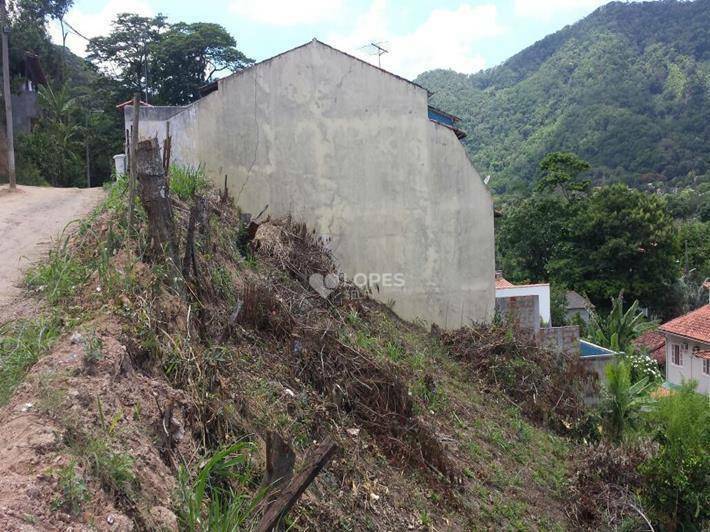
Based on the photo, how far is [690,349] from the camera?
92.7 feet

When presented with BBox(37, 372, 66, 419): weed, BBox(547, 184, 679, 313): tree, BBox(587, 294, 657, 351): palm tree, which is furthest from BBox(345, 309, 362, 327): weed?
BBox(547, 184, 679, 313): tree

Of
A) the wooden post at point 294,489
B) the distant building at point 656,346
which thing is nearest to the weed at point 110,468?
the wooden post at point 294,489

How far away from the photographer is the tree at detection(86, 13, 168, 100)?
32.1 meters

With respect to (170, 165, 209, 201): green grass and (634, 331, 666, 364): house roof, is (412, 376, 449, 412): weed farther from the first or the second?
(634, 331, 666, 364): house roof

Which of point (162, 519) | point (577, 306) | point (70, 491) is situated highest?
point (70, 491)

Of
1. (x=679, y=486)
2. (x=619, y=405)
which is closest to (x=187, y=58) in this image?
(x=619, y=405)

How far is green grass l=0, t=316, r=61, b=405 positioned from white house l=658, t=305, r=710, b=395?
2693cm

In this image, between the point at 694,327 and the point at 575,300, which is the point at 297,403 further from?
the point at 575,300

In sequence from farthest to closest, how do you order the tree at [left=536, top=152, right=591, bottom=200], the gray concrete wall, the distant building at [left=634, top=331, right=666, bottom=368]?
the tree at [left=536, top=152, right=591, bottom=200] → the distant building at [left=634, top=331, right=666, bottom=368] → the gray concrete wall

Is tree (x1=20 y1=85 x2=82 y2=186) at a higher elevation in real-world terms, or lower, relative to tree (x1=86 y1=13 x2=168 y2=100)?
lower

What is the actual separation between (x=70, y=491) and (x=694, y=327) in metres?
29.9

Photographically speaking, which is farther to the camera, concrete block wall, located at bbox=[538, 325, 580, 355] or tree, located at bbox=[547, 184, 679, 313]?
tree, located at bbox=[547, 184, 679, 313]

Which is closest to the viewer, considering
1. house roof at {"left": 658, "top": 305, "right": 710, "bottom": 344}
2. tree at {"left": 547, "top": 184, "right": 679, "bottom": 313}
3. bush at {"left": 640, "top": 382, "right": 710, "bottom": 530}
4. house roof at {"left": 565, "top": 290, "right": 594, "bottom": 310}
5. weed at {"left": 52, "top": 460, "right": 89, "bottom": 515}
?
weed at {"left": 52, "top": 460, "right": 89, "bottom": 515}

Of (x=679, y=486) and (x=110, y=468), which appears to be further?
(x=679, y=486)
